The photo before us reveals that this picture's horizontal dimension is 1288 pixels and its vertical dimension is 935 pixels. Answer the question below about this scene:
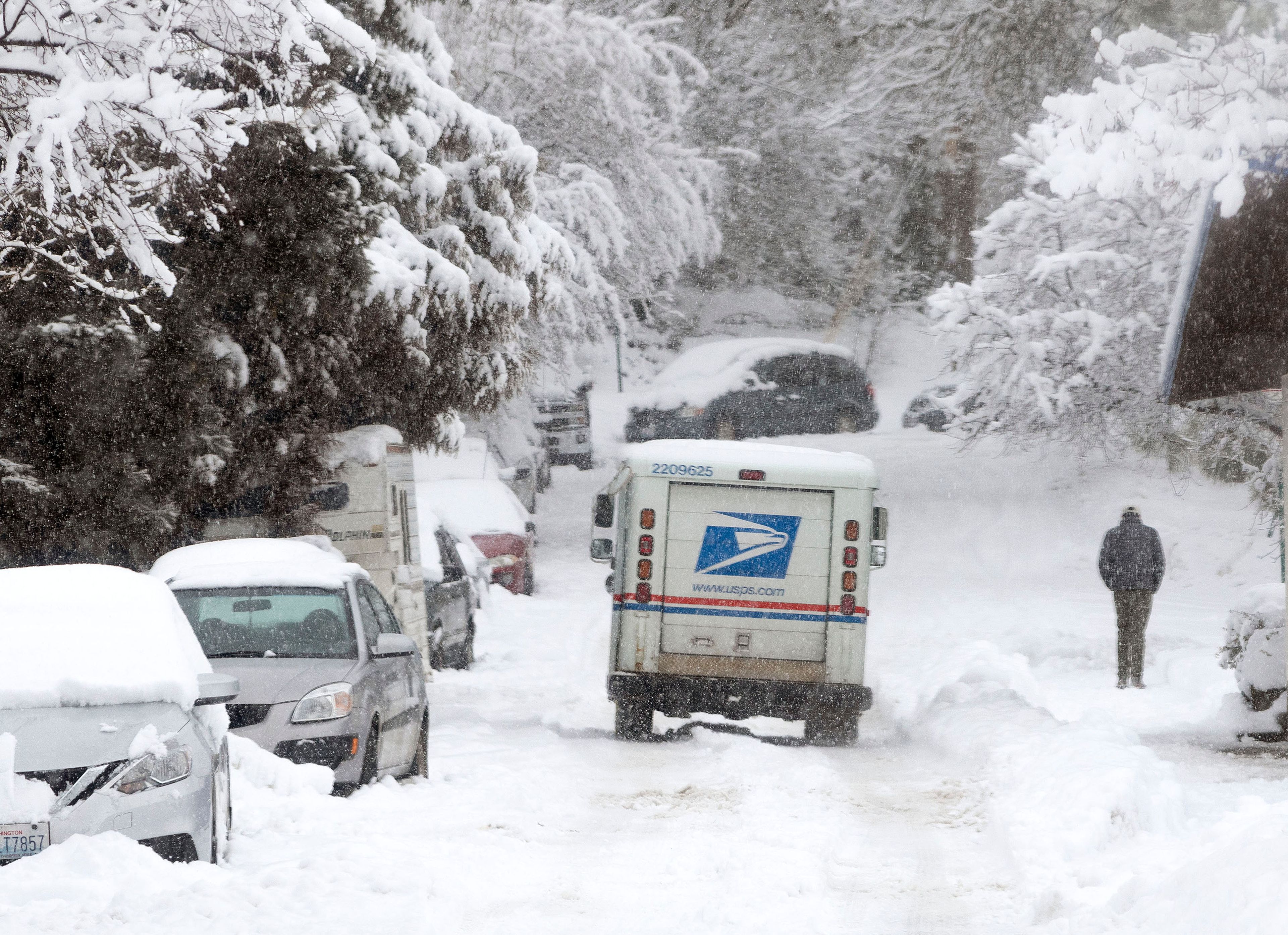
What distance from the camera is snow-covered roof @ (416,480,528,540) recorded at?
21094 mm

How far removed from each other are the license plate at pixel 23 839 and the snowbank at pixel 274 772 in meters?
2.33

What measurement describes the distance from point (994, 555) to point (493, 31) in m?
12.9

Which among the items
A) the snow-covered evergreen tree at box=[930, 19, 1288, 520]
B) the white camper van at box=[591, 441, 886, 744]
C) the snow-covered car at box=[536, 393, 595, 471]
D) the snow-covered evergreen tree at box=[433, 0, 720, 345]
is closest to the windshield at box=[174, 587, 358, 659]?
the white camper van at box=[591, 441, 886, 744]

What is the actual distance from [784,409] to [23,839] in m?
28.0

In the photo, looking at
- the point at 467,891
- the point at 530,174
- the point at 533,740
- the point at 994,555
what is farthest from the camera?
the point at 994,555

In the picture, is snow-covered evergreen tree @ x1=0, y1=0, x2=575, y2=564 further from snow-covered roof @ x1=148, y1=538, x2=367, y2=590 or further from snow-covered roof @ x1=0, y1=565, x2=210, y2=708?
snow-covered roof @ x1=0, y1=565, x2=210, y2=708

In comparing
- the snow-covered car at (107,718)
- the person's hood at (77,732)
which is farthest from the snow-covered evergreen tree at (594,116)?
the person's hood at (77,732)

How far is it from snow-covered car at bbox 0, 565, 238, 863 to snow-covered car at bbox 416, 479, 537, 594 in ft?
42.3

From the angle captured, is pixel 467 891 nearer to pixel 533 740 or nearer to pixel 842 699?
Result: pixel 533 740

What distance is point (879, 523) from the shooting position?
1361 centimetres

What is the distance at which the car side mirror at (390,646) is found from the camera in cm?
984

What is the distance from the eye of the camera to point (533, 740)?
41.5ft

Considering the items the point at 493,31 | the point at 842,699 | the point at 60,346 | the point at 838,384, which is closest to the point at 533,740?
the point at 842,699

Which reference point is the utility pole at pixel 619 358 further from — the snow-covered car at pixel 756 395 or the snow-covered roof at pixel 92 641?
the snow-covered roof at pixel 92 641
